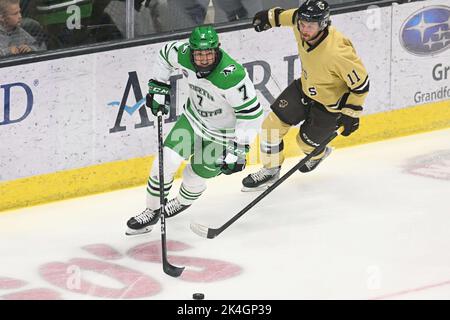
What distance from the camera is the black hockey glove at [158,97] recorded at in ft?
23.4

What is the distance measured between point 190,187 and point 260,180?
2.80 feet

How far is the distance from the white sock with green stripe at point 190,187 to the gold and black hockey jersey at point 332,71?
2.93 feet

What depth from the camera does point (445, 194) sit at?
789 cm

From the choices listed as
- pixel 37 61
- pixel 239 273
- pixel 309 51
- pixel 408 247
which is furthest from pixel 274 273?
pixel 37 61

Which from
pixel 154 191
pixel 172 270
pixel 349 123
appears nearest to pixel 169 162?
pixel 154 191

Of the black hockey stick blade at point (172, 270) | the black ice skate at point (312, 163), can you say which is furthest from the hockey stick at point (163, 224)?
the black ice skate at point (312, 163)

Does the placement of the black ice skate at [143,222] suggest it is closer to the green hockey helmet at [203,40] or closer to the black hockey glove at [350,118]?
the green hockey helmet at [203,40]

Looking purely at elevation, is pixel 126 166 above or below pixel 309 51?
below

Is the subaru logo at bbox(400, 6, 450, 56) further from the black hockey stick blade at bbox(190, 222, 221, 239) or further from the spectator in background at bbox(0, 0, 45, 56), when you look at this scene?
the spectator in background at bbox(0, 0, 45, 56)

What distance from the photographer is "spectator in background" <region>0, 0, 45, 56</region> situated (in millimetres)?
7578

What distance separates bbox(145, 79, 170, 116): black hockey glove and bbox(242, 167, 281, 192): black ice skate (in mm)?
1115

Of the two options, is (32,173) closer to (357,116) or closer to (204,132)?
(204,132)

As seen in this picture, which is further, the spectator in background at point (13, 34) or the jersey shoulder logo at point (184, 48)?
the spectator in background at point (13, 34)
